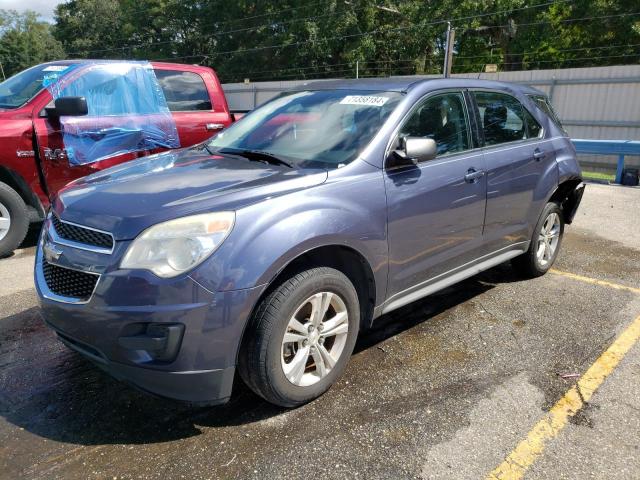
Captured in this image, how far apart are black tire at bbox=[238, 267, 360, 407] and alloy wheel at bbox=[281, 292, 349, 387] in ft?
0.15

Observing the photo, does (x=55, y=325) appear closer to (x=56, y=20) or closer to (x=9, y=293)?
(x=9, y=293)

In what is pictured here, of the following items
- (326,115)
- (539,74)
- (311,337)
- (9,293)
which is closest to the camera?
(311,337)

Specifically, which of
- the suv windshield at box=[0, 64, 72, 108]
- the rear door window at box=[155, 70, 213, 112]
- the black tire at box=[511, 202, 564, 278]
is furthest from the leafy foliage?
the black tire at box=[511, 202, 564, 278]

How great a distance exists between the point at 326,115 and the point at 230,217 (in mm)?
1386

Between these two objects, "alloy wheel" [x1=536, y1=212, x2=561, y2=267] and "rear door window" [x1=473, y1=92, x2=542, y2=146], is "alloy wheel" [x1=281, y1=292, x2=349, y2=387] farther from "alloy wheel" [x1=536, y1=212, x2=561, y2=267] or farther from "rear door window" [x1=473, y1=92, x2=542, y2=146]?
"alloy wheel" [x1=536, y1=212, x2=561, y2=267]

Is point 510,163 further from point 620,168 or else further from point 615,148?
point 615,148

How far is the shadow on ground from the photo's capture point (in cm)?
263

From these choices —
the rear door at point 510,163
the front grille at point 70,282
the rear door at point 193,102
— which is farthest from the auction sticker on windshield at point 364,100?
the rear door at point 193,102

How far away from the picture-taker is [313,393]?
2822 mm

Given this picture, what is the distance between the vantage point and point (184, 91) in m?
6.63

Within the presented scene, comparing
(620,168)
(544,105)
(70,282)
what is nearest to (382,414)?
(70,282)

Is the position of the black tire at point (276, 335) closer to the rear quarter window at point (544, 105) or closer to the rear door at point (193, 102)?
the rear quarter window at point (544, 105)

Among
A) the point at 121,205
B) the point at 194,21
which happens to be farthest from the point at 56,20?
the point at 121,205

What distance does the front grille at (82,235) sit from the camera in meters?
2.43
